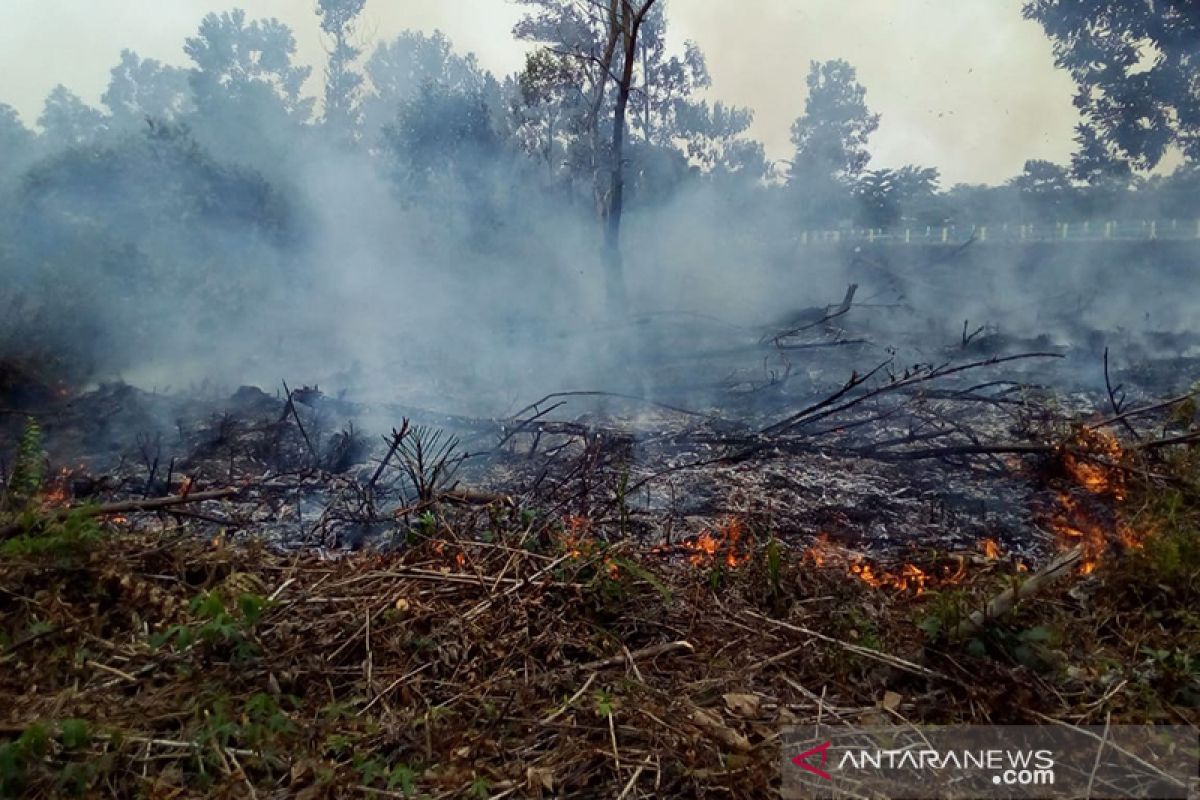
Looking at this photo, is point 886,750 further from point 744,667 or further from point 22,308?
point 22,308

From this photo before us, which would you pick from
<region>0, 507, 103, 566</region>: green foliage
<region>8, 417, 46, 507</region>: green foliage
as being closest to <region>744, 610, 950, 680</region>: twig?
<region>0, 507, 103, 566</region>: green foliage

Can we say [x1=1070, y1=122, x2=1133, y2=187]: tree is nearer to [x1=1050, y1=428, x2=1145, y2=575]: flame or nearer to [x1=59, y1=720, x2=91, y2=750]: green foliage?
[x1=1050, y1=428, x2=1145, y2=575]: flame

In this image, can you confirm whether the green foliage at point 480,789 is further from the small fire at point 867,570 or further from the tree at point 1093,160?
the tree at point 1093,160

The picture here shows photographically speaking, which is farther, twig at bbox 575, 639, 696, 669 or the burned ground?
twig at bbox 575, 639, 696, 669

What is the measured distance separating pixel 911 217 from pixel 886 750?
3356 cm

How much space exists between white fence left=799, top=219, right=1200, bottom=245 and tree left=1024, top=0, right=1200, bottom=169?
116 inches

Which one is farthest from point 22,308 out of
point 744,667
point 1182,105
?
point 1182,105

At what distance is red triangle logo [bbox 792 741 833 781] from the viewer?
2145 mm

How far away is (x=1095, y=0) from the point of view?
1772 cm

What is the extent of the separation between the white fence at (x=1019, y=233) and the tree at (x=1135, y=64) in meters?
2.94

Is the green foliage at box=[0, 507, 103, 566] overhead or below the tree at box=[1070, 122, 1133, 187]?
below

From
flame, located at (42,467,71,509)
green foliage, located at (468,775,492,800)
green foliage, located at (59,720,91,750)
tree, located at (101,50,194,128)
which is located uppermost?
tree, located at (101,50,194,128)

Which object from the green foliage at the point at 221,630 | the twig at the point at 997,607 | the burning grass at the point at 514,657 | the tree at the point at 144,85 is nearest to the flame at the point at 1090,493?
the burning grass at the point at 514,657

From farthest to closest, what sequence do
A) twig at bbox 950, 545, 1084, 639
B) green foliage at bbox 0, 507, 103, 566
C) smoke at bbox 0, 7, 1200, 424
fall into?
smoke at bbox 0, 7, 1200, 424, green foliage at bbox 0, 507, 103, 566, twig at bbox 950, 545, 1084, 639
